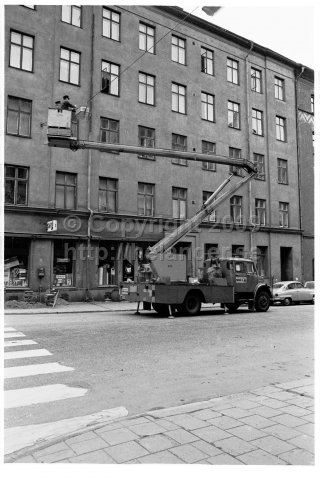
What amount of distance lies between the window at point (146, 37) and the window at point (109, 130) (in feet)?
17.3

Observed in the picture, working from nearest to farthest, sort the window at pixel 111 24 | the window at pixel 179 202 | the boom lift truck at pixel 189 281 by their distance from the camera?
the boom lift truck at pixel 189 281, the window at pixel 111 24, the window at pixel 179 202

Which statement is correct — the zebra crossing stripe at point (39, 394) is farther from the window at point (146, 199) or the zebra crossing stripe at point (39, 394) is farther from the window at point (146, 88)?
the window at point (146, 88)

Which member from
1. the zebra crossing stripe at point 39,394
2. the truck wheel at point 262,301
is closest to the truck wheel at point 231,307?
the truck wheel at point 262,301

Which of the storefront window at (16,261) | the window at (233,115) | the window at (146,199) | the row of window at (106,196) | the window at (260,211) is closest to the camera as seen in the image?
the storefront window at (16,261)

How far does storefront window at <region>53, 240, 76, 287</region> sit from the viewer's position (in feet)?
66.4

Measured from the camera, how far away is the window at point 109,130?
2216 centimetres

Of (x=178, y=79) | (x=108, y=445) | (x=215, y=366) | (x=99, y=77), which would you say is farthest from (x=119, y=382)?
(x=178, y=79)

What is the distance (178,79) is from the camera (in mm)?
25625

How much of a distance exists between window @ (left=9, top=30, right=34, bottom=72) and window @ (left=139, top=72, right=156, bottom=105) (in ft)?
21.6

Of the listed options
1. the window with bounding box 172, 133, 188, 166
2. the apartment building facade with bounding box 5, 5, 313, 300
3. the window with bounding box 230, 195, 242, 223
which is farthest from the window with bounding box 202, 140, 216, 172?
the window with bounding box 230, 195, 242, 223

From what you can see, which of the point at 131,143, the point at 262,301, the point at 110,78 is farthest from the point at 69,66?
the point at 262,301

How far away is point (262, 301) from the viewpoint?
58.9ft

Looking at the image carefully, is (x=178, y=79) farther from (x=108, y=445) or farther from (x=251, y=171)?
(x=108, y=445)
